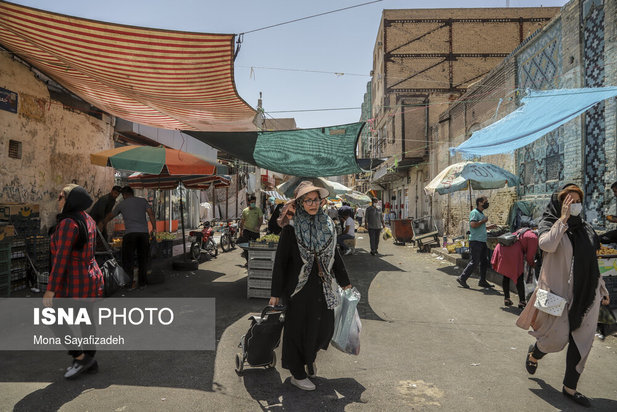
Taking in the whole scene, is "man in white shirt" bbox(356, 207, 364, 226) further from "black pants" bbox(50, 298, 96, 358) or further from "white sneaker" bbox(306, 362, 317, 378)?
"black pants" bbox(50, 298, 96, 358)

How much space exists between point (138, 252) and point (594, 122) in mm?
9601

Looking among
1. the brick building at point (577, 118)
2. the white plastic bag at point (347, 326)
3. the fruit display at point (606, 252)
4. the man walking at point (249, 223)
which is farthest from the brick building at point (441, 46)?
the white plastic bag at point (347, 326)

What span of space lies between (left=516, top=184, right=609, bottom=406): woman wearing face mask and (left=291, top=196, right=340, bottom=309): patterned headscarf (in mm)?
1860

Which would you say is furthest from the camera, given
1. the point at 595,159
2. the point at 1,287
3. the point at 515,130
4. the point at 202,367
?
the point at 595,159

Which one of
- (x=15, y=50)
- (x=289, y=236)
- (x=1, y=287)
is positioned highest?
(x=15, y=50)

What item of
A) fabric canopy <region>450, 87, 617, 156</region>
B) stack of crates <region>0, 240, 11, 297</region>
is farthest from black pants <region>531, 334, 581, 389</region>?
stack of crates <region>0, 240, 11, 297</region>

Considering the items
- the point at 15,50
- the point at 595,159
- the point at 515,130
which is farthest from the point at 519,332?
the point at 15,50

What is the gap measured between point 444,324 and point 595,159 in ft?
17.7

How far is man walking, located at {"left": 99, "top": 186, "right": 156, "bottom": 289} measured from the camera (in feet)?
22.9

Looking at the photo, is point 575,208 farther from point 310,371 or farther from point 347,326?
point 310,371

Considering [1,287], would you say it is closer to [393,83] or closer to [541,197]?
[541,197]

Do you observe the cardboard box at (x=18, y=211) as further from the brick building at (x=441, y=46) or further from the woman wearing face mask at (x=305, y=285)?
the brick building at (x=441, y=46)

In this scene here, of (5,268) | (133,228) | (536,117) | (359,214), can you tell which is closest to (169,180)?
(133,228)

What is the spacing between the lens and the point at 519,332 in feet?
16.1
